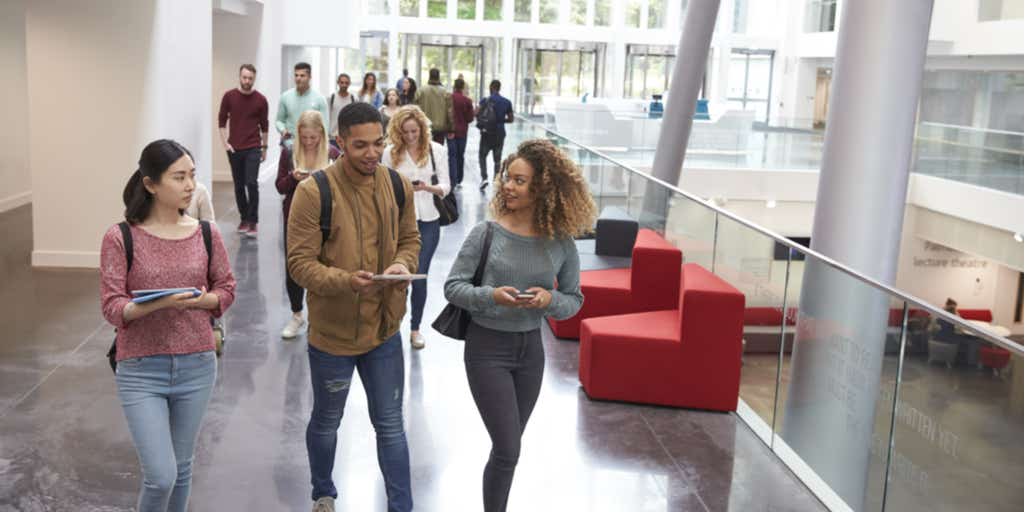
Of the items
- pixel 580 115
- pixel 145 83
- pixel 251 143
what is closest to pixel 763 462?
pixel 145 83

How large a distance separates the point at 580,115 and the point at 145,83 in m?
14.8

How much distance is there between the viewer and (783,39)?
4103cm

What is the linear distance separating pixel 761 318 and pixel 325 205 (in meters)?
3.67

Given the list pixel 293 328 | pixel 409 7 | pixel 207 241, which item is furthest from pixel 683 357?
pixel 409 7

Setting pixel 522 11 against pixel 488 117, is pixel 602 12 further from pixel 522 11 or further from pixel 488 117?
pixel 488 117

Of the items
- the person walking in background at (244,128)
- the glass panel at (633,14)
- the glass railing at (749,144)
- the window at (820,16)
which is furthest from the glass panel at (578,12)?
the person walking in background at (244,128)

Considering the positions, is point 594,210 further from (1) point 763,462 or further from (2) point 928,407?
(1) point 763,462

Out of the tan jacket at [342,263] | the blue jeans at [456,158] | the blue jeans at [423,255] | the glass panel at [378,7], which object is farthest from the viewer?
the glass panel at [378,7]

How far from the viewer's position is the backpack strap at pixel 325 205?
13.8 feet

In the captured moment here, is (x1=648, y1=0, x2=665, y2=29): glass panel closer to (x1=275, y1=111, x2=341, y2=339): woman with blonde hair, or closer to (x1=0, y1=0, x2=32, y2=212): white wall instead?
(x1=0, y1=0, x2=32, y2=212): white wall

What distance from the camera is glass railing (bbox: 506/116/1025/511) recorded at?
4.42 metres

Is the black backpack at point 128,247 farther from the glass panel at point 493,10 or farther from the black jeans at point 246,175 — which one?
the glass panel at point 493,10

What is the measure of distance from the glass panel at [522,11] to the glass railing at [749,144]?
1407 cm

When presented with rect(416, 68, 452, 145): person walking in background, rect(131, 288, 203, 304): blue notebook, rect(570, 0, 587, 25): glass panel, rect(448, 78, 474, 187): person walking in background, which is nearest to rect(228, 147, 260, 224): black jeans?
rect(416, 68, 452, 145): person walking in background
